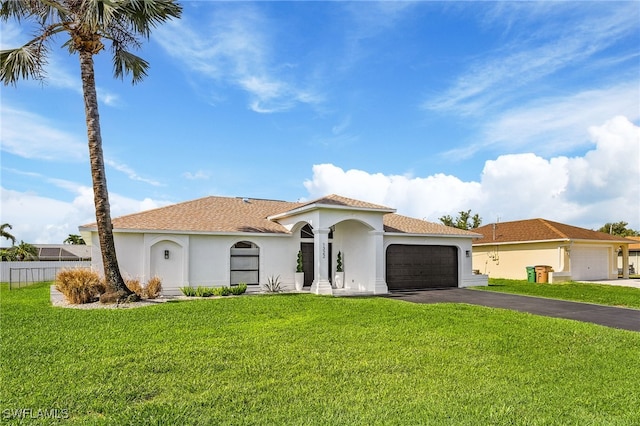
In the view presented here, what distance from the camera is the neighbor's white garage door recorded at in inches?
1136

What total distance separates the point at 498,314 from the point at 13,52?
17143 mm

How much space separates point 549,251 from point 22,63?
1175 inches

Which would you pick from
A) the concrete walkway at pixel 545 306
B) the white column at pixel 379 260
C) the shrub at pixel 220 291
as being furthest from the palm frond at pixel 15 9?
the concrete walkway at pixel 545 306

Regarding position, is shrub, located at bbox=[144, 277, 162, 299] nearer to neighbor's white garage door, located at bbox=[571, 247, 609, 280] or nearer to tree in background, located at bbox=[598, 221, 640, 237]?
neighbor's white garage door, located at bbox=[571, 247, 609, 280]

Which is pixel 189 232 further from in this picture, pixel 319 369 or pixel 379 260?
pixel 319 369

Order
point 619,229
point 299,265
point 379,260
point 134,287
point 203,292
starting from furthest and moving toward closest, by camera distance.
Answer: point 619,229 → point 299,265 → point 379,260 → point 203,292 → point 134,287

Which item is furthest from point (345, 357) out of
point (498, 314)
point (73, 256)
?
point (73, 256)

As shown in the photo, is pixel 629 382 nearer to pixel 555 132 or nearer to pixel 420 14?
pixel 420 14

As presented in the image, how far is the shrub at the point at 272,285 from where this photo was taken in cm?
1885

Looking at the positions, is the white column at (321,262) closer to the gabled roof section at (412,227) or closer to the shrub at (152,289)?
the gabled roof section at (412,227)

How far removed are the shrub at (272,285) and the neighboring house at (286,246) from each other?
206 millimetres

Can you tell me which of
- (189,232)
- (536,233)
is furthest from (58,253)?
(536,233)

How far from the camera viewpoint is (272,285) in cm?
1892

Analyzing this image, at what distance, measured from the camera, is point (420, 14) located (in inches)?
552
